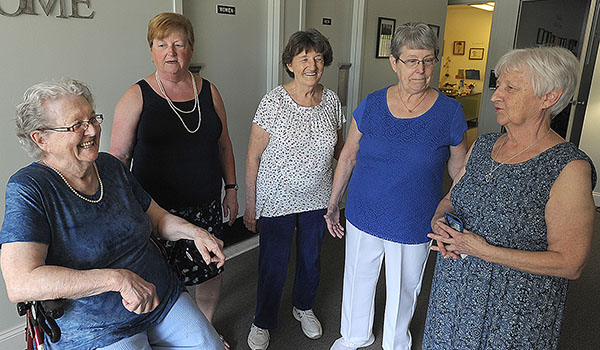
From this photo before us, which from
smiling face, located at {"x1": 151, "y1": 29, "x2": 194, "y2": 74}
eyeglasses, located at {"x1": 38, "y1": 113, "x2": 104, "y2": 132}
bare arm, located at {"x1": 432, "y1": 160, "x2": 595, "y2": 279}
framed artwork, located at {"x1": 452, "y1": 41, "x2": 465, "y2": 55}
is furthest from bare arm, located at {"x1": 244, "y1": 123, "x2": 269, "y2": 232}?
framed artwork, located at {"x1": 452, "y1": 41, "x2": 465, "y2": 55}

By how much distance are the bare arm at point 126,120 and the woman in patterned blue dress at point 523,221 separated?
4.20 ft

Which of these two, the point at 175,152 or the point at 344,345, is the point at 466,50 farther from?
the point at 175,152

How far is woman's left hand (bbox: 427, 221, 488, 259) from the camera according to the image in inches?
52.7

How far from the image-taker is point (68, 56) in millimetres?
2160

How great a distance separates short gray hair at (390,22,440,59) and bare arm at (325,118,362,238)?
1.32 ft

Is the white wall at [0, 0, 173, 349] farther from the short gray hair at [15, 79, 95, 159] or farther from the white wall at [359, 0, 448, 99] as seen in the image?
the white wall at [359, 0, 448, 99]

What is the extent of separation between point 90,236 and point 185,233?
361 millimetres

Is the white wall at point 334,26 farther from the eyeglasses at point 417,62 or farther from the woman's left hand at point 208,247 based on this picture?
the woman's left hand at point 208,247

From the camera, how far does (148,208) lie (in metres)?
1.67

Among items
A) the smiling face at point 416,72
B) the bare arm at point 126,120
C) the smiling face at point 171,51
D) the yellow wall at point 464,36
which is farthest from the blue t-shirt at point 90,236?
the yellow wall at point 464,36

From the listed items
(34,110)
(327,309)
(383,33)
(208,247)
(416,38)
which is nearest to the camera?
(34,110)

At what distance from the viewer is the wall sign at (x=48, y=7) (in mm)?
1916

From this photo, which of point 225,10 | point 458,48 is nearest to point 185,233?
point 225,10

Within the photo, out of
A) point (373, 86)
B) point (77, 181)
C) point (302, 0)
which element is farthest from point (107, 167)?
point (373, 86)
